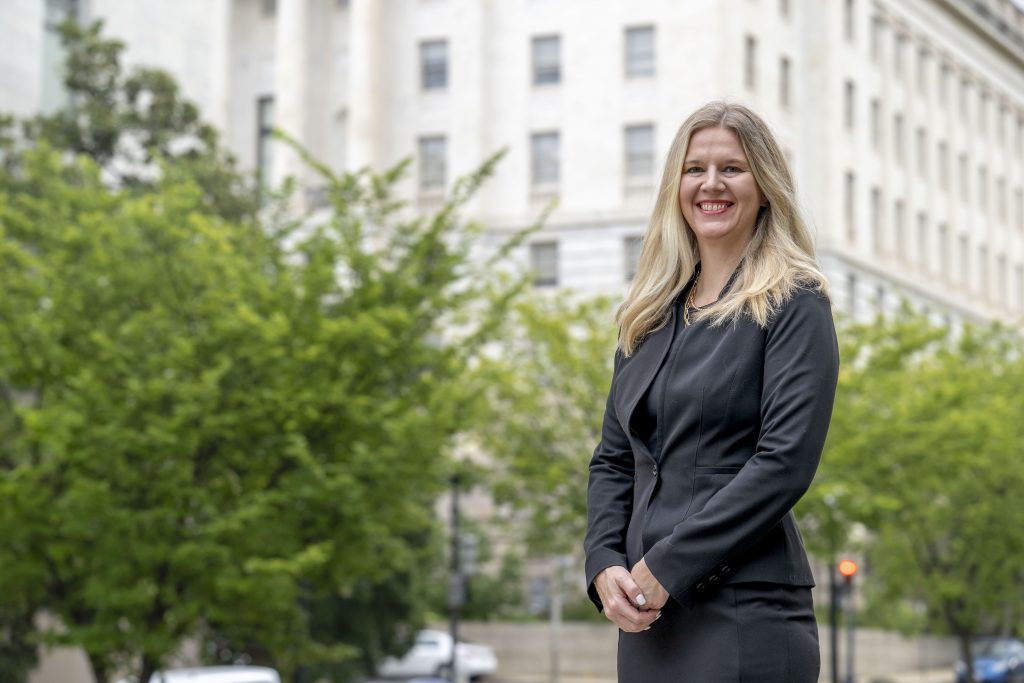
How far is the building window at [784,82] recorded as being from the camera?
205 ft

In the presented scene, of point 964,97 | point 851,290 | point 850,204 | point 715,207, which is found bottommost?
point 715,207

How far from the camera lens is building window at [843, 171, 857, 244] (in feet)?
212

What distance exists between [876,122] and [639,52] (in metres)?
13.2

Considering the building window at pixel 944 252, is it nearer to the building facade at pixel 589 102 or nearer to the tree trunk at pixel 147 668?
the building facade at pixel 589 102

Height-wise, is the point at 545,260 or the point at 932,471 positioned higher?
the point at 545,260

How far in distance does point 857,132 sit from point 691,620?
6354 centimetres

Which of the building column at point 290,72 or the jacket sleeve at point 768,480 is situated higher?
the building column at point 290,72

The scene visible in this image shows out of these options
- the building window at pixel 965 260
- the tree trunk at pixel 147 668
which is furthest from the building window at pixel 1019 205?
the tree trunk at pixel 147 668

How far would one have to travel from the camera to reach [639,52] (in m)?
59.5

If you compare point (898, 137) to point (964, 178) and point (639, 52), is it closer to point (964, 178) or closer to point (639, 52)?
point (964, 178)

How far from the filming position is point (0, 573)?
21906mm

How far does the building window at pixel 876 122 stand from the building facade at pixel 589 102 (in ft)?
0.28

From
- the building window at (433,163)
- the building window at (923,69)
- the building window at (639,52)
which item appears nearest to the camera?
the building window at (639,52)

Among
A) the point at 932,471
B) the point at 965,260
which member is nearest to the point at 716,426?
the point at 932,471
